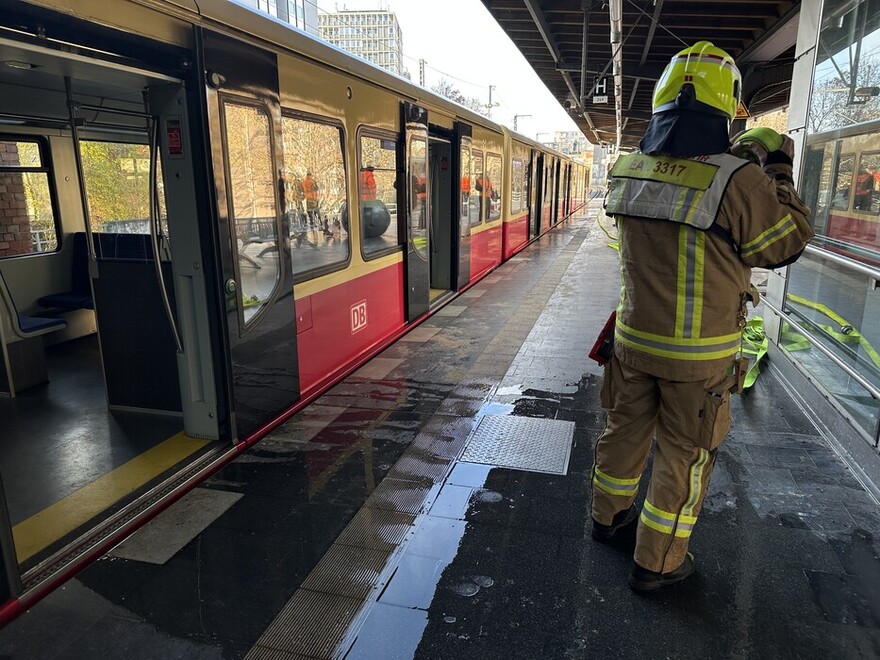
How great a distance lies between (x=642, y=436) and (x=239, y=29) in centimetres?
297

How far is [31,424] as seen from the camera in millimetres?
3896

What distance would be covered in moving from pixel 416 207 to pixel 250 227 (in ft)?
10.1

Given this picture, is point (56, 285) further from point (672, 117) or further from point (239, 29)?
point (672, 117)

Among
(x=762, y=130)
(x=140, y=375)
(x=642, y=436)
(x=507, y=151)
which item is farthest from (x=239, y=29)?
(x=507, y=151)

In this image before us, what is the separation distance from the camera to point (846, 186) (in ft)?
13.6

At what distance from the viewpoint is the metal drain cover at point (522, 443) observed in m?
3.52

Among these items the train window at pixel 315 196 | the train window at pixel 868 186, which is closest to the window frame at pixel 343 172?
the train window at pixel 315 196

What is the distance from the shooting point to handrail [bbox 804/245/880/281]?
332cm

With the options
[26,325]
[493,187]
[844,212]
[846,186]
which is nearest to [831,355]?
[844,212]

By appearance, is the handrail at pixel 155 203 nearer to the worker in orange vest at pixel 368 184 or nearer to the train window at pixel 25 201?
the worker in orange vest at pixel 368 184

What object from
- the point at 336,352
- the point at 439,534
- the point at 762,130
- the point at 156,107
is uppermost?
the point at 156,107

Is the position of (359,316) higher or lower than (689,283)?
lower

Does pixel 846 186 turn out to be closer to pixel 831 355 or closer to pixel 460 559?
pixel 831 355

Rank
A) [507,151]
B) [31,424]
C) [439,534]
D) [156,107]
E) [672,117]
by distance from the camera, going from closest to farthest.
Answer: [672,117], [439,534], [156,107], [31,424], [507,151]
